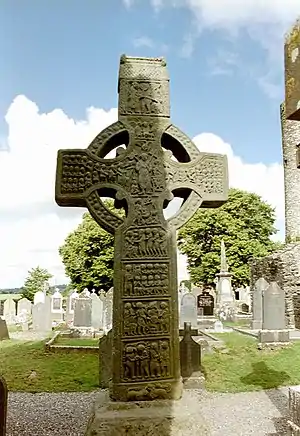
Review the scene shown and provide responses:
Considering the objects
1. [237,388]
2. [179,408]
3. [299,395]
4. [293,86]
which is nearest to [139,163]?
[293,86]

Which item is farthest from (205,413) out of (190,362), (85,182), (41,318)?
(41,318)

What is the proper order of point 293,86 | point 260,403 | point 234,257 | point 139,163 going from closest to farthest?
point 293,86
point 139,163
point 260,403
point 234,257

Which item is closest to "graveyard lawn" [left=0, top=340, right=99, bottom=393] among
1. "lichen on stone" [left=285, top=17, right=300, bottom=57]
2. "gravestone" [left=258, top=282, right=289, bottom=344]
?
"gravestone" [left=258, top=282, right=289, bottom=344]

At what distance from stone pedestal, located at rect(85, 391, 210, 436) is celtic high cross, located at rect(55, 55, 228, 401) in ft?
0.40

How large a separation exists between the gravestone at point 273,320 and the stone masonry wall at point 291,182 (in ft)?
57.7

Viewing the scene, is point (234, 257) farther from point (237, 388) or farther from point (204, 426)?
point (204, 426)

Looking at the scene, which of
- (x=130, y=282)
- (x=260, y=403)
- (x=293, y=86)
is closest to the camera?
(x=293, y=86)

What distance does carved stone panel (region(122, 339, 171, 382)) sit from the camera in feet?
12.4

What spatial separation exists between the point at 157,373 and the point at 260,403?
407 centimetres

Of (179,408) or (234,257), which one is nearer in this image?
(179,408)

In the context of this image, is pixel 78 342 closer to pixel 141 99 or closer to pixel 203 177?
pixel 203 177

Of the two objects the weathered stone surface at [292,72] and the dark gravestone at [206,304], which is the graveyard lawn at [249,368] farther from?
the dark gravestone at [206,304]

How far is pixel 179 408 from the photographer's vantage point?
365 centimetres

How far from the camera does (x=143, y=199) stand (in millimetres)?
4121
